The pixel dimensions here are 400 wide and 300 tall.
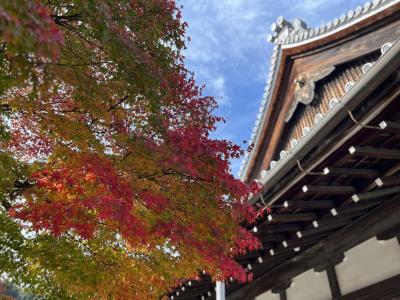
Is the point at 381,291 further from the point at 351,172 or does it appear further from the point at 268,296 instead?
the point at 268,296

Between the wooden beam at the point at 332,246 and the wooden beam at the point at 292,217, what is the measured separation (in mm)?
867

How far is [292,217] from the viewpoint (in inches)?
214

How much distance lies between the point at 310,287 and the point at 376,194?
2791mm

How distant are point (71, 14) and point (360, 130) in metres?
3.60

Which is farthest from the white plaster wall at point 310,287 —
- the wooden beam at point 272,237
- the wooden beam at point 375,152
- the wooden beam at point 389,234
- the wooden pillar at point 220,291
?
the wooden beam at point 375,152

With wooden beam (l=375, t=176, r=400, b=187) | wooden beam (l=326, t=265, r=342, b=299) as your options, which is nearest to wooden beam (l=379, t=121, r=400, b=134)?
wooden beam (l=375, t=176, r=400, b=187)

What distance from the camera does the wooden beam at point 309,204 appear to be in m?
5.07

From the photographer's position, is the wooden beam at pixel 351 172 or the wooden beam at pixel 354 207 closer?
the wooden beam at pixel 351 172

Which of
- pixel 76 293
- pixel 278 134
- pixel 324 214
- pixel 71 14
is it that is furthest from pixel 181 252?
pixel 278 134

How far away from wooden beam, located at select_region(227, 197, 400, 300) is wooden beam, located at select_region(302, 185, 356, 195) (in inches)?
31.3

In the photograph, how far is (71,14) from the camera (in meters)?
4.42

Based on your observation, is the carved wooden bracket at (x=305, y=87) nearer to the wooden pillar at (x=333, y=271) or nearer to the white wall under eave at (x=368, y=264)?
the wooden pillar at (x=333, y=271)

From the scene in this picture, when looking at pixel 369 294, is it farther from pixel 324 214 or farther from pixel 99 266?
pixel 99 266

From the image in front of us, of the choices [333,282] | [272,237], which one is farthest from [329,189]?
[333,282]
